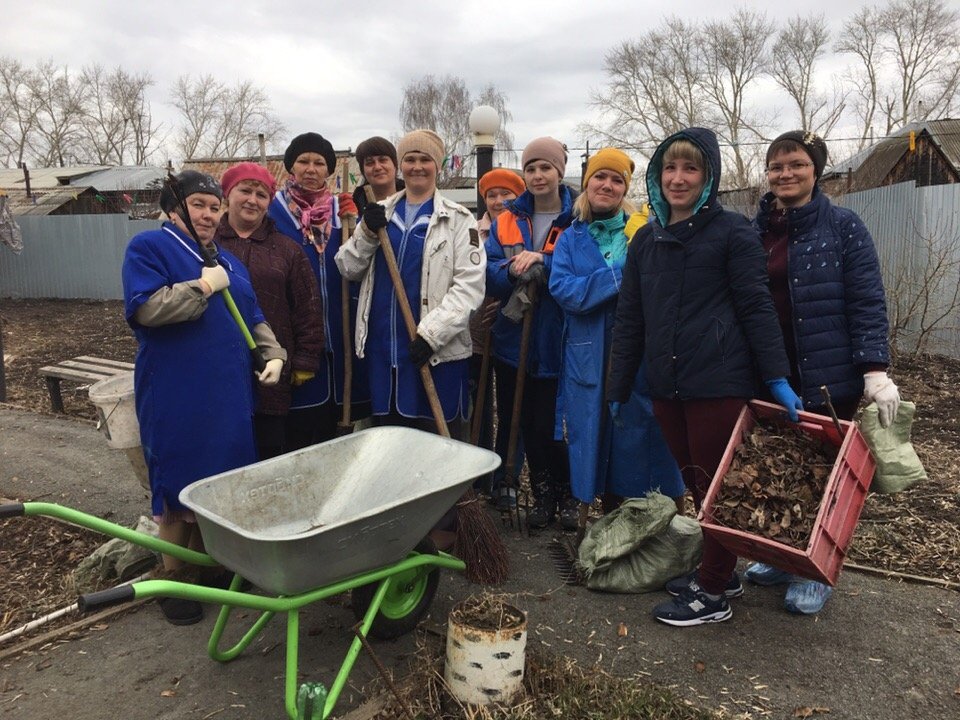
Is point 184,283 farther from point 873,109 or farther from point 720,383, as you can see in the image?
point 873,109

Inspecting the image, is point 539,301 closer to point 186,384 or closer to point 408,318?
point 408,318

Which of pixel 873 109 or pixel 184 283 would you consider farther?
pixel 873 109

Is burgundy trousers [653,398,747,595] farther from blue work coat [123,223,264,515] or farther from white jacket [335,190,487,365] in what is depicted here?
blue work coat [123,223,264,515]

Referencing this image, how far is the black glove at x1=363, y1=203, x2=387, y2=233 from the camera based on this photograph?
11.4ft

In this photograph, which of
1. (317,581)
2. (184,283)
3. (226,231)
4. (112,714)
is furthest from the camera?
(226,231)

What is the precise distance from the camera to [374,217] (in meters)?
3.46

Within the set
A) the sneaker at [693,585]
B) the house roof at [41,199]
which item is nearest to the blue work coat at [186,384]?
the sneaker at [693,585]

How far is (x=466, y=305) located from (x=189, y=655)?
1.82 metres

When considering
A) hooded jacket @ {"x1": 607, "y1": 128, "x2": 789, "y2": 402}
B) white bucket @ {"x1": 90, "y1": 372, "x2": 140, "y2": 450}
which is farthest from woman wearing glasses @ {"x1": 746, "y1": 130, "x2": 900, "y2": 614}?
white bucket @ {"x1": 90, "y1": 372, "x2": 140, "y2": 450}

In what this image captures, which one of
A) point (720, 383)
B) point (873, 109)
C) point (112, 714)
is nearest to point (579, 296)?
point (720, 383)

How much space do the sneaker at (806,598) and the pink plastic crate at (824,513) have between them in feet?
2.02

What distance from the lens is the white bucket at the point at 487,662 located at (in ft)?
8.08

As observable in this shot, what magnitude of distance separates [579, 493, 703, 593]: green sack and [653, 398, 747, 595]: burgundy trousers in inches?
10.0

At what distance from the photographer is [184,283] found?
9.45ft
